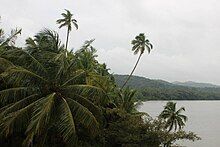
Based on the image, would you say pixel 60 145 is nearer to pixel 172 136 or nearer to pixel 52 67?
pixel 52 67

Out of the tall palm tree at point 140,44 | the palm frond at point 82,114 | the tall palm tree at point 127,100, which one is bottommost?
the palm frond at point 82,114

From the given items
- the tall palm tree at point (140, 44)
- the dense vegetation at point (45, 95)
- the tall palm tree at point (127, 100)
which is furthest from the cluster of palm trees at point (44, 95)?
the tall palm tree at point (140, 44)

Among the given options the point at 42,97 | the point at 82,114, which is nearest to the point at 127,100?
the point at 82,114

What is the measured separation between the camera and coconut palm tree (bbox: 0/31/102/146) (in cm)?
1698

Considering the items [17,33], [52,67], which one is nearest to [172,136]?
[52,67]

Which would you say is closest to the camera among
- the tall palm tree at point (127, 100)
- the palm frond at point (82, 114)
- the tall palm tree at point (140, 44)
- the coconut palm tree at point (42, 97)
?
the coconut palm tree at point (42, 97)

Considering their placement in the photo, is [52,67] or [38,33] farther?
[38,33]

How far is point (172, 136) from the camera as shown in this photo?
2523 centimetres

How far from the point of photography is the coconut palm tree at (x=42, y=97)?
17.0 metres

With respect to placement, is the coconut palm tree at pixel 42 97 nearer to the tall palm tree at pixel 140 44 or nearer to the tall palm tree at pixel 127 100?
the tall palm tree at pixel 127 100

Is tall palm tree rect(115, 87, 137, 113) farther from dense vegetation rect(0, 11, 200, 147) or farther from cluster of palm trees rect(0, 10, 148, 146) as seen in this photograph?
cluster of palm trees rect(0, 10, 148, 146)

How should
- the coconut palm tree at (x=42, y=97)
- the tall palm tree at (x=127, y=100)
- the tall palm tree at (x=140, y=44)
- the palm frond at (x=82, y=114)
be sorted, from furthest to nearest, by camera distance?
the tall palm tree at (x=140, y=44), the tall palm tree at (x=127, y=100), the palm frond at (x=82, y=114), the coconut palm tree at (x=42, y=97)

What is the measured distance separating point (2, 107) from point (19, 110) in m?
2.26

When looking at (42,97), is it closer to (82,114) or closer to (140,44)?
(82,114)
